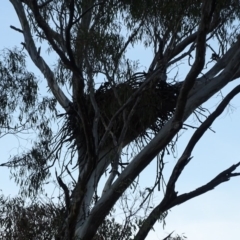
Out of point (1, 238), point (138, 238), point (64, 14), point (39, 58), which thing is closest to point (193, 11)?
point (64, 14)

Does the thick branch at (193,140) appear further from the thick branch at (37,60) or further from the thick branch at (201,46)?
the thick branch at (37,60)

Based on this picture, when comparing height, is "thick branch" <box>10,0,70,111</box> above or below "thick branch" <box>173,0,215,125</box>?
above

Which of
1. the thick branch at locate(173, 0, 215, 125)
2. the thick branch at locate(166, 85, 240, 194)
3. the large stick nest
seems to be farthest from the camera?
the large stick nest

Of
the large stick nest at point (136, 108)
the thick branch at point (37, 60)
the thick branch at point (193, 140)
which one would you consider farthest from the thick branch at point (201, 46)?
the thick branch at point (37, 60)

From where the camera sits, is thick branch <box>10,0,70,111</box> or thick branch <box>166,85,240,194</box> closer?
thick branch <box>166,85,240,194</box>

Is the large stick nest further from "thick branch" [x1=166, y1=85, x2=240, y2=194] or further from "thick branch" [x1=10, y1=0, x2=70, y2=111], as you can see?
"thick branch" [x1=166, y1=85, x2=240, y2=194]

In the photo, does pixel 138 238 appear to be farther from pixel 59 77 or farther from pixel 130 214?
pixel 59 77

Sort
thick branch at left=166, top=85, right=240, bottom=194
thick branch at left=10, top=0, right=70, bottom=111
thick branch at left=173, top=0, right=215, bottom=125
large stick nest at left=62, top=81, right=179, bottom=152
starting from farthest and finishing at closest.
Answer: thick branch at left=10, top=0, right=70, bottom=111 < large stick nest at left=62, top=81, right=179, bottom=152 < thick branch at left=166, top=85, right=240, bottom=194 < thick branch at left=173, top=0, right=215, bottom=125

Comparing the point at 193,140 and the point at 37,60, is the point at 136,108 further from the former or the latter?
the point at 37,60

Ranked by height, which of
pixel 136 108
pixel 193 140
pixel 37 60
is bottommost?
pixel 193 140

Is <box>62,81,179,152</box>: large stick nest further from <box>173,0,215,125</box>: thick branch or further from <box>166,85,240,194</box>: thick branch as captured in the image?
<box>173,0,215,125</box>: thick branch

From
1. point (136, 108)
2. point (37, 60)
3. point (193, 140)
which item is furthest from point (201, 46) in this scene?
point (37, 60)

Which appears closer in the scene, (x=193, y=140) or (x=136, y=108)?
(x=193, y=140)

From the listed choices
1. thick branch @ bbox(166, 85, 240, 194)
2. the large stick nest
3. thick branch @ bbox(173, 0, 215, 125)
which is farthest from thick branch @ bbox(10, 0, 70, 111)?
thick branch @ bbox(173, 0, 215, 125)
